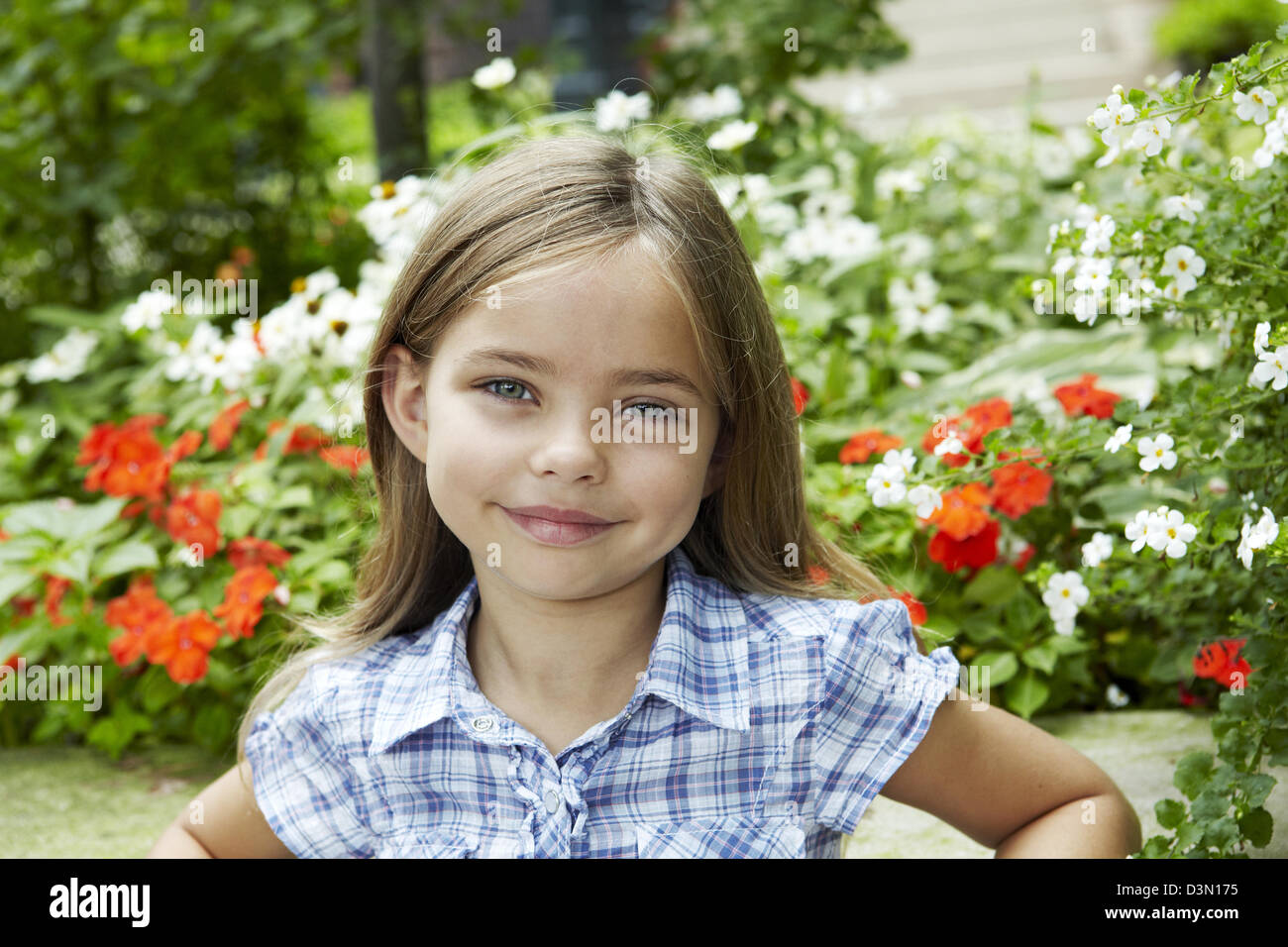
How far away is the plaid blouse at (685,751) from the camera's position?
145 centimetres

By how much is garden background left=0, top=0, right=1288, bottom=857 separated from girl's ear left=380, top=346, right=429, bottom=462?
0.37 meters

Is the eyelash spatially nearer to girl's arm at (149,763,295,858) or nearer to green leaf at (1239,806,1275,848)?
girl's arm at (149,763,295,858)

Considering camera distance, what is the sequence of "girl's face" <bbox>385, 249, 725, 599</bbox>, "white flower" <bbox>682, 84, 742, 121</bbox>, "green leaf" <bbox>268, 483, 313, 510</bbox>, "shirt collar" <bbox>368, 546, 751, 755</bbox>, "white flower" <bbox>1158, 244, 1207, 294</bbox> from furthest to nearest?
"white flower" <bbox>682, 84, 742, 121</bbox>
"green leaf" <bbox>268, 483, 313, 510</bbox>
"white flower" <bbox>1158, 244, 1207, 294</bbox>
"shirt collar" <bbox>368, 546, 751, 755</bbox>
"girl's face" <bbox>385, 249, 725, 599</bbox>

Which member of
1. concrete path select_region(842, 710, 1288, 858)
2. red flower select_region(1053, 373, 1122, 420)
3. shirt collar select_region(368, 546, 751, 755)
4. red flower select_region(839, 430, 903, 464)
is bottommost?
concrete path select_region(842, 710, 1288, 858)

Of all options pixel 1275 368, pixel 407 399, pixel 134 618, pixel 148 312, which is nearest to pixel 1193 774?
pixel 1275 368

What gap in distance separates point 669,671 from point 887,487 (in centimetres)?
53

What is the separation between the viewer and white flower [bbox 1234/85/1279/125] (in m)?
1.58

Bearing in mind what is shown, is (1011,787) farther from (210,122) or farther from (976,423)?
(210,122)

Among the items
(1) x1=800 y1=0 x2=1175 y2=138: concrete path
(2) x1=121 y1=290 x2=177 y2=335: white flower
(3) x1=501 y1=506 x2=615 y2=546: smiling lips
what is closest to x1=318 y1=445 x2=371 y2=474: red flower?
(2) x1=121 y1=290 x2=177 y2=335: white flower

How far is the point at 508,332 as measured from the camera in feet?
4.57

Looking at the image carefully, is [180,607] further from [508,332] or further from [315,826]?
[508,332]

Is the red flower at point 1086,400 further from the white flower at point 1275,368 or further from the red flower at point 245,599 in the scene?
the red flower at point 245,599

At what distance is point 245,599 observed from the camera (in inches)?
85.3
